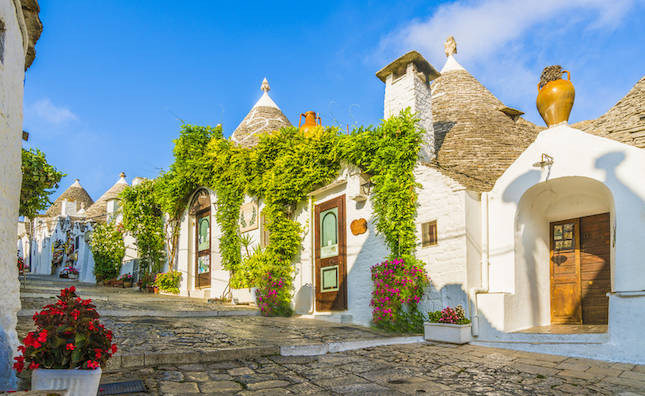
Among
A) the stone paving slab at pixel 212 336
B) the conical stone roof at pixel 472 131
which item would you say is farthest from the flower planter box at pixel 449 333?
the conical stone roof at pixel 472 131

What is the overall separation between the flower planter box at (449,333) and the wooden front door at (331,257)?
8.35 ft

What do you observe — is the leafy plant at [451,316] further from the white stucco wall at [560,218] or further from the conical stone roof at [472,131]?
the conical stone roof at [472,131]

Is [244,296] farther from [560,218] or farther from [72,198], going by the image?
[72,198]

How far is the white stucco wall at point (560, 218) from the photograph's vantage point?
6117 mm

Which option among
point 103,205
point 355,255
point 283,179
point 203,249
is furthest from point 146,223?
point 103,205

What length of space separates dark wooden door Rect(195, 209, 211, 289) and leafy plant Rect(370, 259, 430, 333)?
7.25m

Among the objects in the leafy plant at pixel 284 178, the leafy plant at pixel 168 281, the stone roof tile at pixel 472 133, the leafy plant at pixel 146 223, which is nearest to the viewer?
the leafy plant at pixel 284 178

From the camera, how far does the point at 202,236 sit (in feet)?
48.4

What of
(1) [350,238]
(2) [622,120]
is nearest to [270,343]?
(1) [350,238]

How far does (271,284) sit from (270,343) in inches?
157

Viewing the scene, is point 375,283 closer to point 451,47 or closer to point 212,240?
point 212,240

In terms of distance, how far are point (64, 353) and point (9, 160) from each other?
2.26 m

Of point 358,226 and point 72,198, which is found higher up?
point 72,198

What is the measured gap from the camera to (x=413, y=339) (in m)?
7.40
